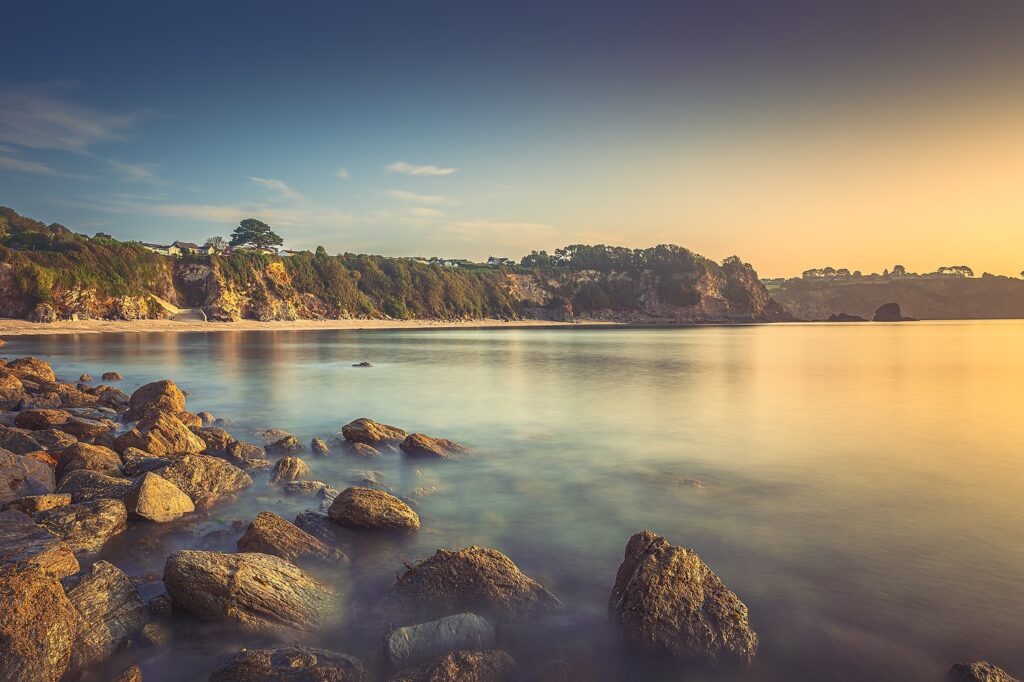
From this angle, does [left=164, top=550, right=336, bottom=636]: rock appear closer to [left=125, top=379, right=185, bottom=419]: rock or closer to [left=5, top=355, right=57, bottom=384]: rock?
[left=125, top=379, right=185, bottom=419]: rock

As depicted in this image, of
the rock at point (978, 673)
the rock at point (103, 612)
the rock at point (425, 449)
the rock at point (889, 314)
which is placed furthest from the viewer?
the rock at point (889, 314)

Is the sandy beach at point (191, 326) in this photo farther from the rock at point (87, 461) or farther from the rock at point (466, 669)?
the rock at point (466, 669)

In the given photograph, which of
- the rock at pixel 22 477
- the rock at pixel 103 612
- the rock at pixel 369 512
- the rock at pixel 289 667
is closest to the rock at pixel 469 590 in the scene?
the rock at pixel 289 667

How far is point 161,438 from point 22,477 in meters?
2.70

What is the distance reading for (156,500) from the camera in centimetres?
767

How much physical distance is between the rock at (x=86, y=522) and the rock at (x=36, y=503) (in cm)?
14

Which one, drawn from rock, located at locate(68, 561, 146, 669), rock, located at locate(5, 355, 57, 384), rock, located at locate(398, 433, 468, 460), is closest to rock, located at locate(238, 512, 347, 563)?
rock, located at locate(68, 561, 146, 669)

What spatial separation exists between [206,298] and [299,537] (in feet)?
279

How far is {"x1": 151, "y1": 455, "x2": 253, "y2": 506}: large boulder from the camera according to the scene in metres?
8.70

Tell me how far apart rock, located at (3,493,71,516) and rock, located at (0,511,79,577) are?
0.51 meters

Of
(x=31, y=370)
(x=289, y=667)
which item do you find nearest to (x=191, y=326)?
(x=31, y=370)

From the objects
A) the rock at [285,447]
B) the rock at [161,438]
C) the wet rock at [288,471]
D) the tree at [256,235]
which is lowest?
the rock at [285,447]

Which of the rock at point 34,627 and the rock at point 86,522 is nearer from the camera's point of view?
the rock at point 34,627

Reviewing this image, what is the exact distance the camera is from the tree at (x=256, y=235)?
370 feet
